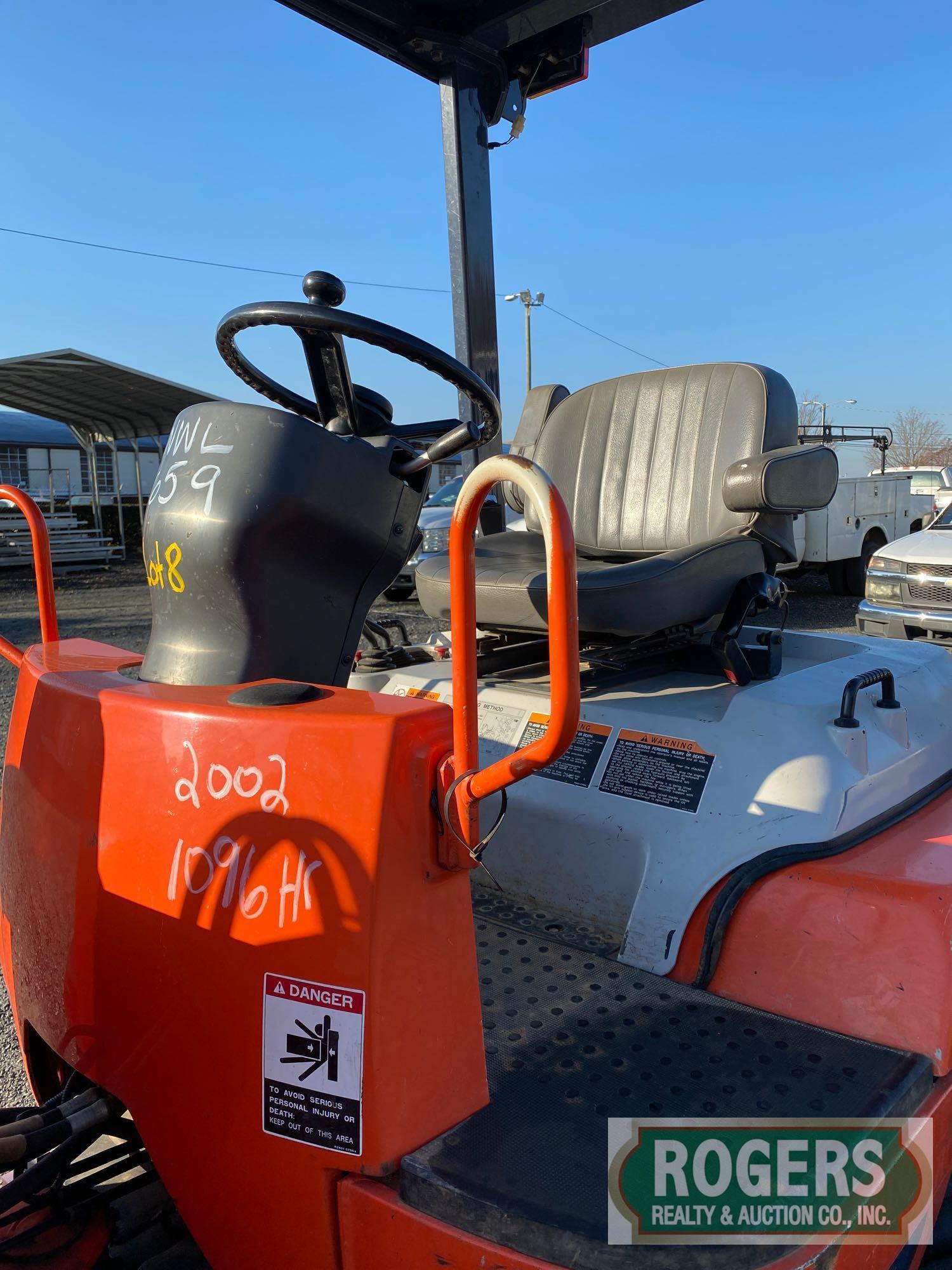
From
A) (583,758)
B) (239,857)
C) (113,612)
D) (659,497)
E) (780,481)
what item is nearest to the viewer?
(239,857)

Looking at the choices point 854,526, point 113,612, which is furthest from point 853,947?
point 854,526

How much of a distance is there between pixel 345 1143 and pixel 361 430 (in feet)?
3.72

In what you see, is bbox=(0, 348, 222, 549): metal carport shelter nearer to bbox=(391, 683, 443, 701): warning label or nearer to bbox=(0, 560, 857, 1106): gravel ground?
bbox=(0, 560, 857, 1106): gravel ground

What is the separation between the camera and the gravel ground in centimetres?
753

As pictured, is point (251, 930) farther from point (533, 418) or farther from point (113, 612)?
point (113, 612)

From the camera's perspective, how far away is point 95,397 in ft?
48.2

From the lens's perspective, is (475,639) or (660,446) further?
(660,446)

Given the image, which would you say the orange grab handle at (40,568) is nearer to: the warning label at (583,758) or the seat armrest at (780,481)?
the warning label at (583,758)

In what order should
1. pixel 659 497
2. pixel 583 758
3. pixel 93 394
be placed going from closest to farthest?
pixel 583 758 < pixel 659 497 < pixel 93 394

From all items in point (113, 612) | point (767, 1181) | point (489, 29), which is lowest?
point (767, 1181)

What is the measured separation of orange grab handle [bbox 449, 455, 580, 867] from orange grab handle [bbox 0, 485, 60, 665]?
1.01 m

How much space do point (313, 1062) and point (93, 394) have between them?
1511 centimetres

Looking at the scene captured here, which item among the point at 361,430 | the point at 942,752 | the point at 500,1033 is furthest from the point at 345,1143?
the point at 942,752

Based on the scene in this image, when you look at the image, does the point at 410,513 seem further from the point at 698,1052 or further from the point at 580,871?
the point at 698,1052
